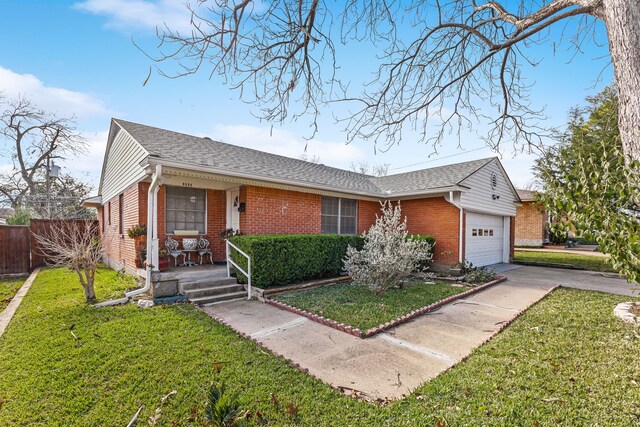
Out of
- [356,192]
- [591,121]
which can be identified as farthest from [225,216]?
[591,121]

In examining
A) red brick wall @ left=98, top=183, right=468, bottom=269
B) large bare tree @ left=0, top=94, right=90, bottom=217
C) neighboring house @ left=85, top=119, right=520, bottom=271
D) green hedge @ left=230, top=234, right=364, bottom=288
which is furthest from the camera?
large bare tree @ left=0, top=94, right=90, bottom=217

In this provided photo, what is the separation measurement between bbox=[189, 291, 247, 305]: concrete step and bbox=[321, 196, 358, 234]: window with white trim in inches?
175

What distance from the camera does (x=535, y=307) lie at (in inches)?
241

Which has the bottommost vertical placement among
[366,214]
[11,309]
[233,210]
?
[11,309]

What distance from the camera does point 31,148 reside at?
2108 cm

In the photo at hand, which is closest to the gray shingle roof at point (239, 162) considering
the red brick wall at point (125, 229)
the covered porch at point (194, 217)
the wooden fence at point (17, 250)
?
the covered porch at point (194, 217)

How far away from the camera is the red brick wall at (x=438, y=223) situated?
1057 centimetres

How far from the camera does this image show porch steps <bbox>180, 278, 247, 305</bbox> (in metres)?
6.46

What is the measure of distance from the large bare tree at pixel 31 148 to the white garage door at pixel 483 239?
24.5 meters

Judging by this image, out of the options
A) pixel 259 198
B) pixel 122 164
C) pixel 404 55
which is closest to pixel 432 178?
pixel 404 55

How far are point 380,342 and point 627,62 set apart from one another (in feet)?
14.4

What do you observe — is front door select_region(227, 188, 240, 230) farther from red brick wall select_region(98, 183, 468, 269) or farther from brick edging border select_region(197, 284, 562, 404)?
brick edging border select_region(197, 284, 562, 404)

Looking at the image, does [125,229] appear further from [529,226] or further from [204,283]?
[529,226]

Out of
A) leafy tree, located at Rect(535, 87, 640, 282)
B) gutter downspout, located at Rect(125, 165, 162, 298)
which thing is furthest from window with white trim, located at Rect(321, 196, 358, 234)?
leafy tree, located at Rect(535, 87, 640, 282)
